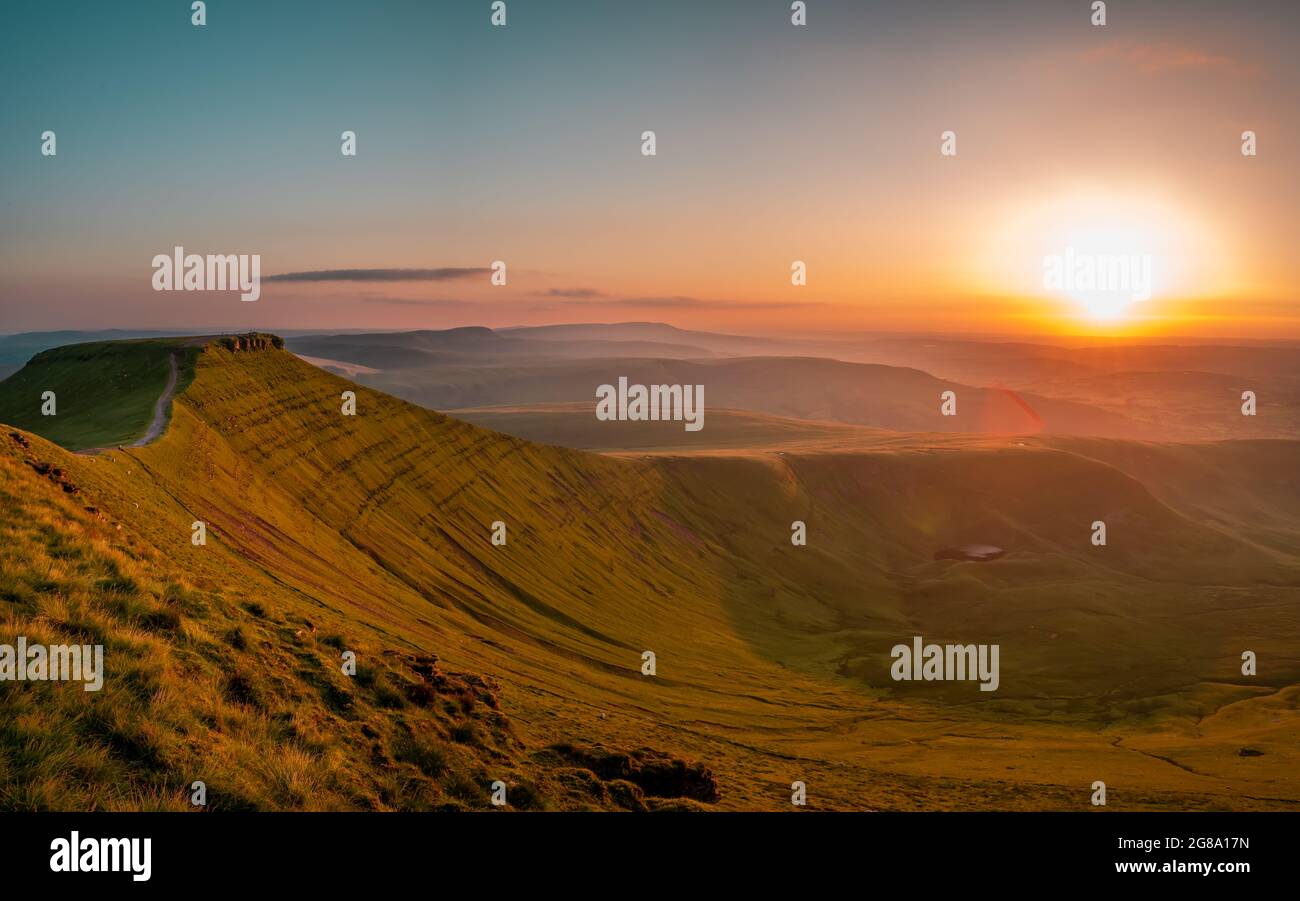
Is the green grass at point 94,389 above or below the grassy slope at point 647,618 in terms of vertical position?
above

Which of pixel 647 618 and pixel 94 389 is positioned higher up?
pixel 94 389

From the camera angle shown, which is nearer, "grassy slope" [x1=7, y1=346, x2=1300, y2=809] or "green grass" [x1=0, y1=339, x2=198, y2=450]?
"grassy slope" [x1=7, y1=346, x2=1300, y2=809]

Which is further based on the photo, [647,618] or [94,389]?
[647,618]

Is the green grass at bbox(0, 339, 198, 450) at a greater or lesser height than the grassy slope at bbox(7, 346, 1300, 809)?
greater

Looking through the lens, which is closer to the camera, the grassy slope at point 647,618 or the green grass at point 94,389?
the grassy slope at point 647,618
